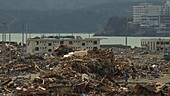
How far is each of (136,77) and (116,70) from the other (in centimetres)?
182

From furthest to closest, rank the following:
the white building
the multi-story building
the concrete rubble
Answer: the multi-story building < the white building < the concrete rubble

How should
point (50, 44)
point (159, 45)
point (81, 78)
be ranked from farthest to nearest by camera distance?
point (159, 45), point (50, 44), point (81, 78)

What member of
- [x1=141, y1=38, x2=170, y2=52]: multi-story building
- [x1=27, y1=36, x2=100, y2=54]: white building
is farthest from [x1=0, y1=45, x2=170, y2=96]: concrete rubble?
[x1=141, y1=38, x2=170, y2=52]: multi-story building

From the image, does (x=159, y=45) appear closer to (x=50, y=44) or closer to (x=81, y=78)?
(x=50, y=44)

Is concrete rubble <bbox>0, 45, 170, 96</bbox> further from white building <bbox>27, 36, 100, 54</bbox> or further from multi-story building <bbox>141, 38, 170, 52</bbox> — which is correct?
multi-story building <bbox>141, 38, 170, 52</bbox>

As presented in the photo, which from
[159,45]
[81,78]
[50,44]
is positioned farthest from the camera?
[159,45]

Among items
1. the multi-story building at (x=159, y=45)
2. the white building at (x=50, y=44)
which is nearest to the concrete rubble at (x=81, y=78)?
the white building at (x=50, y=44)

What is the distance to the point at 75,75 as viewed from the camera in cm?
3114

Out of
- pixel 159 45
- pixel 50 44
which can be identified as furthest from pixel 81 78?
pixel 159 45

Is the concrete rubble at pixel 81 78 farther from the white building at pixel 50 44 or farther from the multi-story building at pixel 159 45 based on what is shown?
the multi-story building at pixel 159 45

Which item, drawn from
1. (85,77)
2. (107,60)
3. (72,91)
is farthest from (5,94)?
(107,60)

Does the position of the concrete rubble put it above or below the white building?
below

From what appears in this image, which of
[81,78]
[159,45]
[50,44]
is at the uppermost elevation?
[50,44]

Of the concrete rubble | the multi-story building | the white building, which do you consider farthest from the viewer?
the multi-story building
